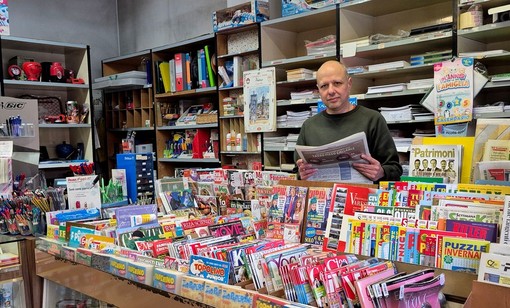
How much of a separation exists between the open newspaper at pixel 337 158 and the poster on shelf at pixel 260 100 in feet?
8.13

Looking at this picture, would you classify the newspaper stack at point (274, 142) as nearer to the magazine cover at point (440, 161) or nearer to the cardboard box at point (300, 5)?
the cardboard box at point (300, 5)

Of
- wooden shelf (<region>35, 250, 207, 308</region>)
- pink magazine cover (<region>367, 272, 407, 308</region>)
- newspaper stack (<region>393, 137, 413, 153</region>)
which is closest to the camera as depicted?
pink magazine cover (<region>367, 272, 407, 308</region>)

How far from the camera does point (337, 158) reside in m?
2.09

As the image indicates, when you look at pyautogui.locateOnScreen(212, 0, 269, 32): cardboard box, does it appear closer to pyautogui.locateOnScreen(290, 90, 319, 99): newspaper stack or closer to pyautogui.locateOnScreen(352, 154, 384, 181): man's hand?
pyautogui.locateOnScreen(290, 90, 319, 99): newspaper stack

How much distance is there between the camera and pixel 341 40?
160 inches

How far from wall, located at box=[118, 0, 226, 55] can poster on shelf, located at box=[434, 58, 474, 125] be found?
10.1ft

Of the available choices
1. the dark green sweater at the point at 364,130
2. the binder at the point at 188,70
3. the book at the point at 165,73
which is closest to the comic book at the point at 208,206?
the dark green sweater at the point at 364,130

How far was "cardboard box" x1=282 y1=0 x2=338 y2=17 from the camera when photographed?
4195 millimetres

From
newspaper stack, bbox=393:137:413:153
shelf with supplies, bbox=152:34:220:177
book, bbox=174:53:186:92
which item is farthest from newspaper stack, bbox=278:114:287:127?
book, bbox=174:53:186:92

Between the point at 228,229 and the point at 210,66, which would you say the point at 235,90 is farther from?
the point at 228,229

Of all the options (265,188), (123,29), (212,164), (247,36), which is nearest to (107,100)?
(123,29)

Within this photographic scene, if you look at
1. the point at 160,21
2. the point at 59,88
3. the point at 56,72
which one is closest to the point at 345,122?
the point at 56,72

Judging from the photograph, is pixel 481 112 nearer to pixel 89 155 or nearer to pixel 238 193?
pixel 238 193

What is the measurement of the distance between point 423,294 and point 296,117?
3.45 meters
